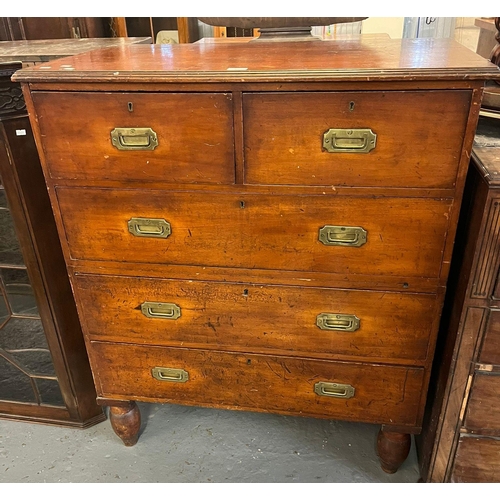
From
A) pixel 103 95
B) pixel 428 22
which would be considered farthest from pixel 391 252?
pixel 428 22

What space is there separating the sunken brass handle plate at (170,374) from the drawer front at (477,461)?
0.79 meters

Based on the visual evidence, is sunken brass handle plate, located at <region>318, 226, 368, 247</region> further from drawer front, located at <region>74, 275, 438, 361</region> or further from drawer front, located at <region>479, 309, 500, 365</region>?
drawer front, located at <region>479, 309, 500, 365</region>

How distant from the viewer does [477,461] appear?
1336 millimetres

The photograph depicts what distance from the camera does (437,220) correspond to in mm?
1111

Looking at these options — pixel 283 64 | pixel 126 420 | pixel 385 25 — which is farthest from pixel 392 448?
pixel 385 25

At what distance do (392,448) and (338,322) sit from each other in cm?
50

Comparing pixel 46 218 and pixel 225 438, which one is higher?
pixel 46 218

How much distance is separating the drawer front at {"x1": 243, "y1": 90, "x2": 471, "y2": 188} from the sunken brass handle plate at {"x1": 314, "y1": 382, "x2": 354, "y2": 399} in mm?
598

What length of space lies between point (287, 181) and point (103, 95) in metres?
0.46

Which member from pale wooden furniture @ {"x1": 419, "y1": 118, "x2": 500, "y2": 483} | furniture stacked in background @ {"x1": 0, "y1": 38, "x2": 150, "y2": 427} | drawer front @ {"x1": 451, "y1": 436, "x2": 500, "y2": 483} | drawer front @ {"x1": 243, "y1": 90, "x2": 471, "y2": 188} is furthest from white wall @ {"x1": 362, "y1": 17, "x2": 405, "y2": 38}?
drawer front @ {"x1": 451, "y1": 436, "x2": 500, "y2": 483}
